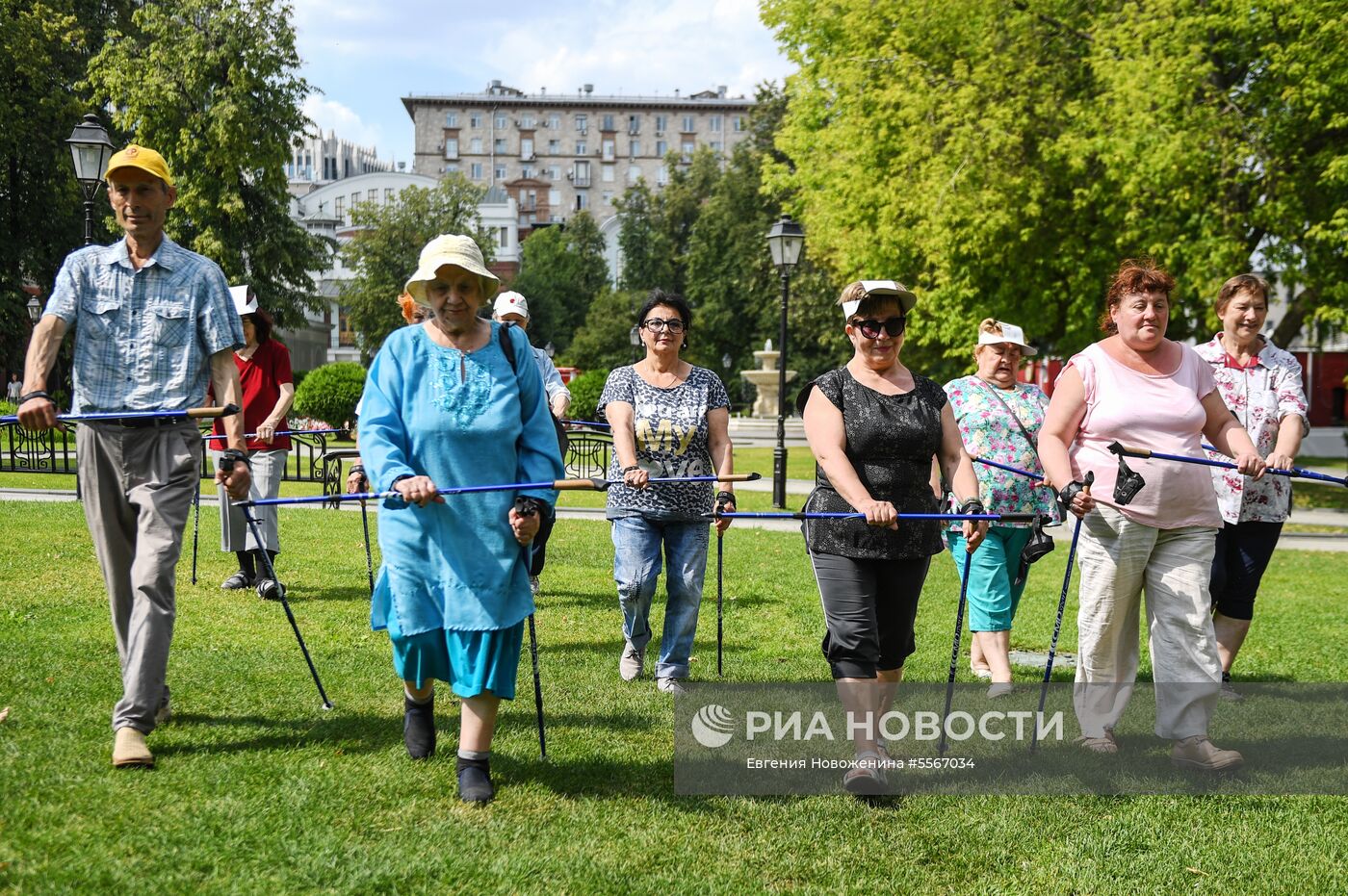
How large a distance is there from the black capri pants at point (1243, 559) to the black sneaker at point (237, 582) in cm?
666

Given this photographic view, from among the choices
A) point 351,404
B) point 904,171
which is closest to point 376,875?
point 904,171

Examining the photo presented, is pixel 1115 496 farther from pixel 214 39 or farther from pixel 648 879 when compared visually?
pixel 214 39

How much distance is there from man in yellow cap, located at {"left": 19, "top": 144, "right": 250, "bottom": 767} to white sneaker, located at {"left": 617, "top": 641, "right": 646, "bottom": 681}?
2.45 meters

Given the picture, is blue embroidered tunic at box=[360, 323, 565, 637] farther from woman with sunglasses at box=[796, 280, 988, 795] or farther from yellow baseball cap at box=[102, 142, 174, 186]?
yellow baseball cap at box=[102, 142, 174, 186]

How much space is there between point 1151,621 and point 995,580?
1.29m

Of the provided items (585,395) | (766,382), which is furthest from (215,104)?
(766,382)

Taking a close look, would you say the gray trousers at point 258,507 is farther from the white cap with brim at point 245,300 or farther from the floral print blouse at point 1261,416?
the floral print blouse at point 1261,416

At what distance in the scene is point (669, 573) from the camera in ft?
21.3

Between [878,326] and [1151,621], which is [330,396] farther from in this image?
[1151,621]

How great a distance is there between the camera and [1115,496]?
4.85 m

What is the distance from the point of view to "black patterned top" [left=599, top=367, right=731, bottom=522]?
6.34 meters

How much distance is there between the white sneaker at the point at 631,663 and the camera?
21.4 ft

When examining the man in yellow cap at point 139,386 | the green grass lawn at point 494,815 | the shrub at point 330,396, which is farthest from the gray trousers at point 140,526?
the shrub at point 330,396

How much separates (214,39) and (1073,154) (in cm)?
3078
